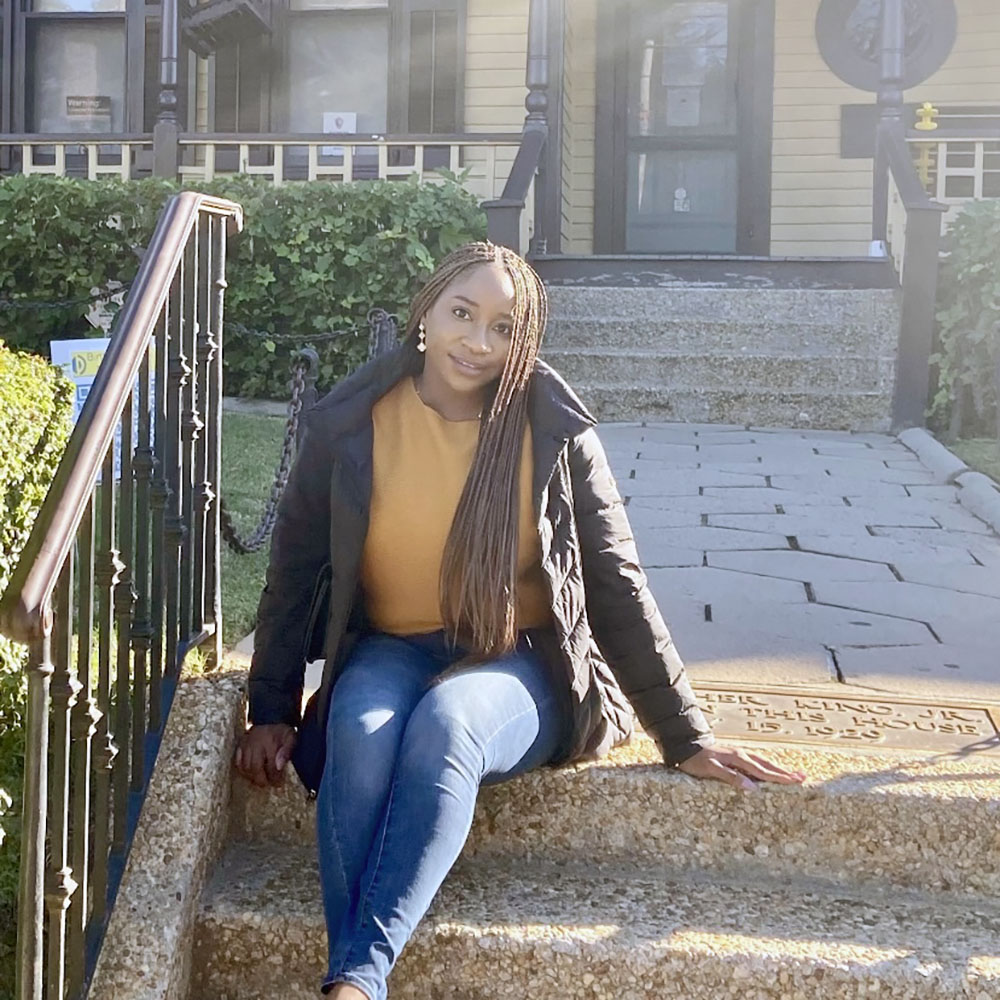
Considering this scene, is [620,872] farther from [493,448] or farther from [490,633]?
[493,448]

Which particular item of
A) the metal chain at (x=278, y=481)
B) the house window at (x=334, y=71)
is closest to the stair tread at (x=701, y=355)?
the metal chain at (x=278, y=481)

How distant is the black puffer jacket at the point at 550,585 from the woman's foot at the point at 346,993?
0.59m

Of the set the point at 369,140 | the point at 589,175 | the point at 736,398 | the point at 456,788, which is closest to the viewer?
the point at 456,788

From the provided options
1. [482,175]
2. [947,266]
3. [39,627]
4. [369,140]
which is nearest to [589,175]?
[482,175]

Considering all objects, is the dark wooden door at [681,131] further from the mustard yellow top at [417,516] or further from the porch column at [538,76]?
the mustard yellow top at [417,516]

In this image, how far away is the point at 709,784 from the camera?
2453 mm

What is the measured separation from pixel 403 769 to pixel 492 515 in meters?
0.52

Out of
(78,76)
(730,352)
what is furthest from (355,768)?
(78,76)

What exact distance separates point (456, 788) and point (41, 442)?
4.05ft

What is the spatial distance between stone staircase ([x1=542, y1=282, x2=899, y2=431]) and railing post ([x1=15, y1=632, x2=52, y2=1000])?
609cm

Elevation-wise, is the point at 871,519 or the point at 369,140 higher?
the point at 369,140

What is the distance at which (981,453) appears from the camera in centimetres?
695

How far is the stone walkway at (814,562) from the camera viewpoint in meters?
3.42

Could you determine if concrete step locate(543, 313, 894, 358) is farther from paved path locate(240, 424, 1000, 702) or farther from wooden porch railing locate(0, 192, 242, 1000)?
wooden porch railing locate(0, 192, 242, 1000)
